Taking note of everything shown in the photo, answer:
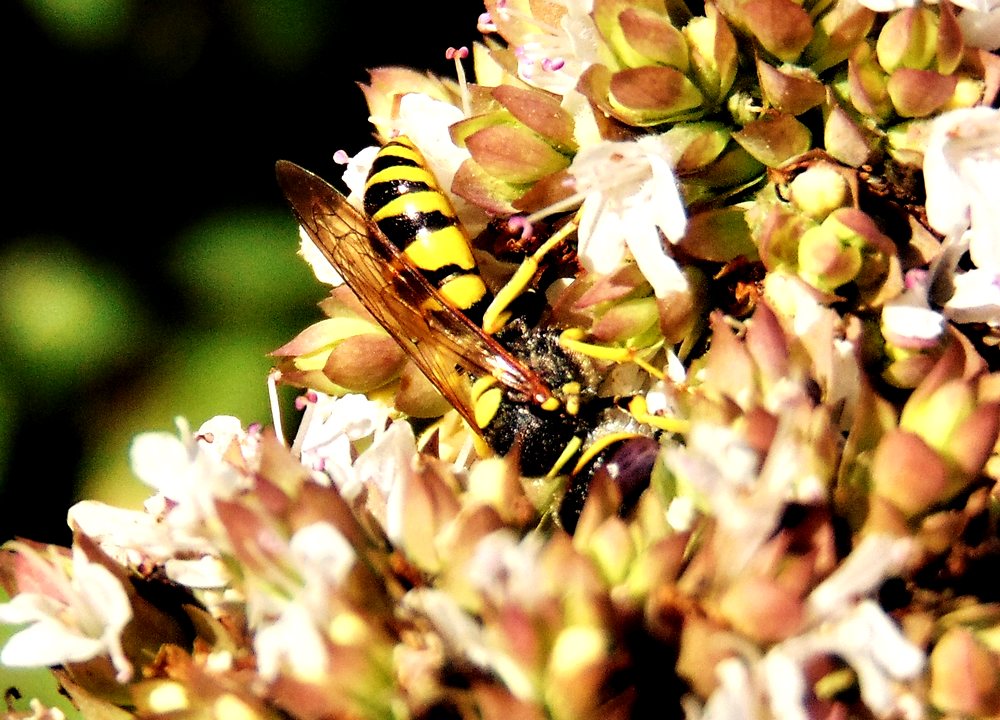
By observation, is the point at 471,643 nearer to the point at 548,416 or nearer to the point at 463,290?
the point at 548,416

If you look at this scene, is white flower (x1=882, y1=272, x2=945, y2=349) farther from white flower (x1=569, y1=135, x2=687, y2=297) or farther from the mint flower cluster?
white flower (x1=569, y1=135, x2=687, y2=297)

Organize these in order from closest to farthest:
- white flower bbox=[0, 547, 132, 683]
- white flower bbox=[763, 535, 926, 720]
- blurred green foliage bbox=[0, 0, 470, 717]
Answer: white flower bbox=[763, 535, 926, 720] → white flower bbox=[0, 547, 132, 683] → blurred green foliage bbox=[0, 0, 470, 717]

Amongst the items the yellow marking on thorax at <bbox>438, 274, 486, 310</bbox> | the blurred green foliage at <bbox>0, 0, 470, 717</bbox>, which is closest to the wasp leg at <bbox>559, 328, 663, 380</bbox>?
the yellow marking on thorax at <bbox>438, 274, 486, 310</bbox>

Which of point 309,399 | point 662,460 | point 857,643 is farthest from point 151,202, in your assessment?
point 857,643

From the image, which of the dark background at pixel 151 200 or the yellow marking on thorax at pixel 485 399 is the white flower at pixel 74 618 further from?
the dark background at pixel 151 200

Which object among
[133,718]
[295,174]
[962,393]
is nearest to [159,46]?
[295,174]

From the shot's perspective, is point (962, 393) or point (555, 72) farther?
point (555, 72)

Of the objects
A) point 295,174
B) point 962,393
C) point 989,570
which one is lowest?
point 989,570

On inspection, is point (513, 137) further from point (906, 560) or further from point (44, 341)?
point (44, 341)
